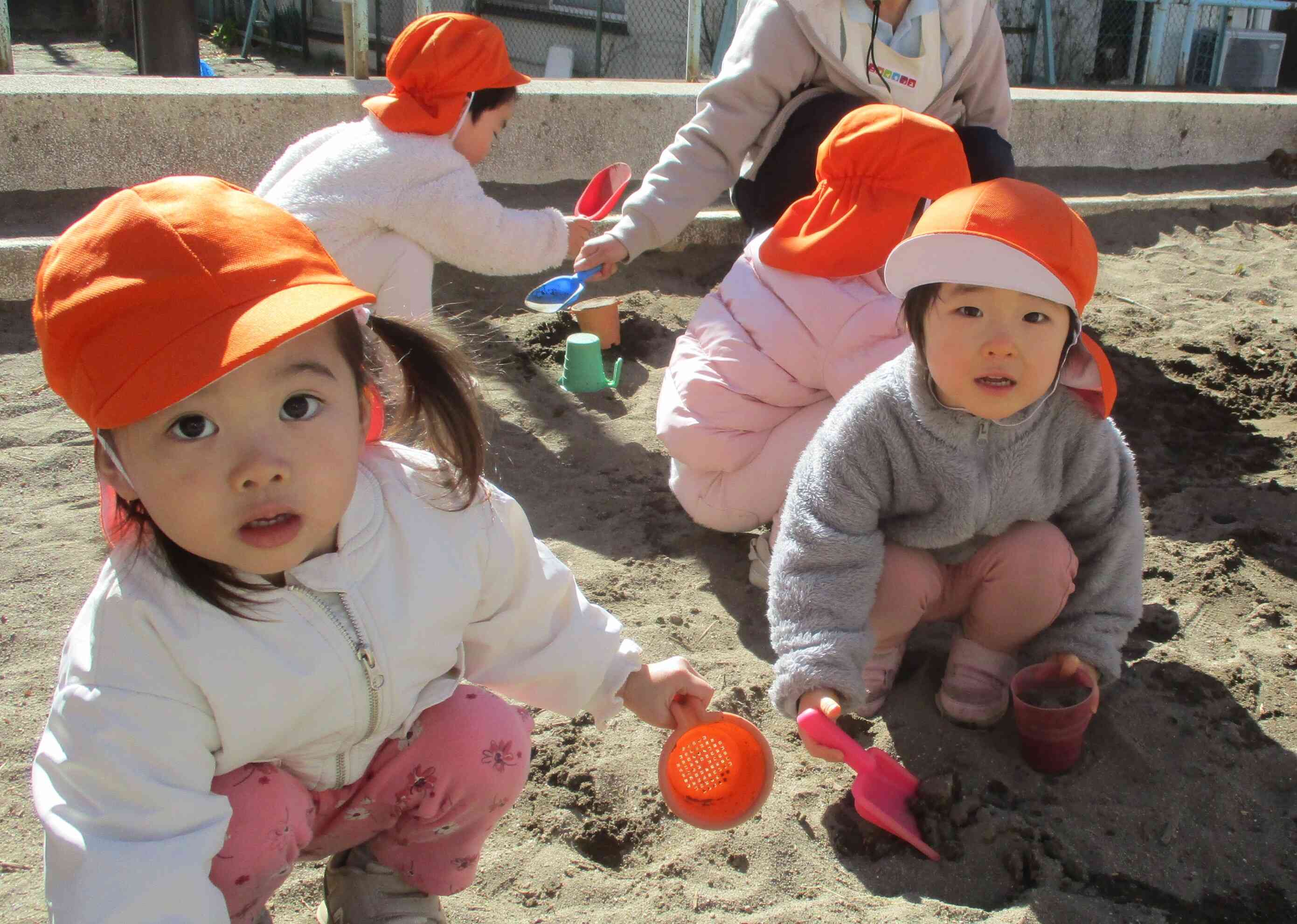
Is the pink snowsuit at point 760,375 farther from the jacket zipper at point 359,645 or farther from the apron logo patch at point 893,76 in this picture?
the jacket zipper at point 359,645

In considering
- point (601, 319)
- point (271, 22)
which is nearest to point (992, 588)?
point (601, 319)

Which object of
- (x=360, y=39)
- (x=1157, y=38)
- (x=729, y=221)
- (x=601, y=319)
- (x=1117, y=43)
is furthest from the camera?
(x=1117, y=43)

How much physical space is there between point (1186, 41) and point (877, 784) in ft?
27.3

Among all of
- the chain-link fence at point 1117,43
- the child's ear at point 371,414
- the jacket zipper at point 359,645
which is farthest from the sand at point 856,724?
the chain-link fence at point 1117,43

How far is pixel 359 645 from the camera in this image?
1274mm

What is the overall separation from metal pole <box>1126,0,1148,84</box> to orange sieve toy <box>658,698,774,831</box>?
8.65 m

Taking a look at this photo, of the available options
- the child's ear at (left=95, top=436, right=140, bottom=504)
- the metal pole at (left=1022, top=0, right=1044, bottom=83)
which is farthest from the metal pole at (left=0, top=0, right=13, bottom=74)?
the metal pole at (left=1022, top=0, right=1044, bottom=83)

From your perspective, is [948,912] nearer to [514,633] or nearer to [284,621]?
[514,633]

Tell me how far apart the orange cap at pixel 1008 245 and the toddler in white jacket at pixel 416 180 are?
1.51m

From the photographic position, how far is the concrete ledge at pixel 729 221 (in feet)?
11.4

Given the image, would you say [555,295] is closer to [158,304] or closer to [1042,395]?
[1042,395]

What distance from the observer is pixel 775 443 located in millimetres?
2229

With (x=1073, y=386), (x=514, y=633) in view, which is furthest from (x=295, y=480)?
(x=1073, y=386)

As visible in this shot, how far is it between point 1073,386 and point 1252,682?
2.02 ft
